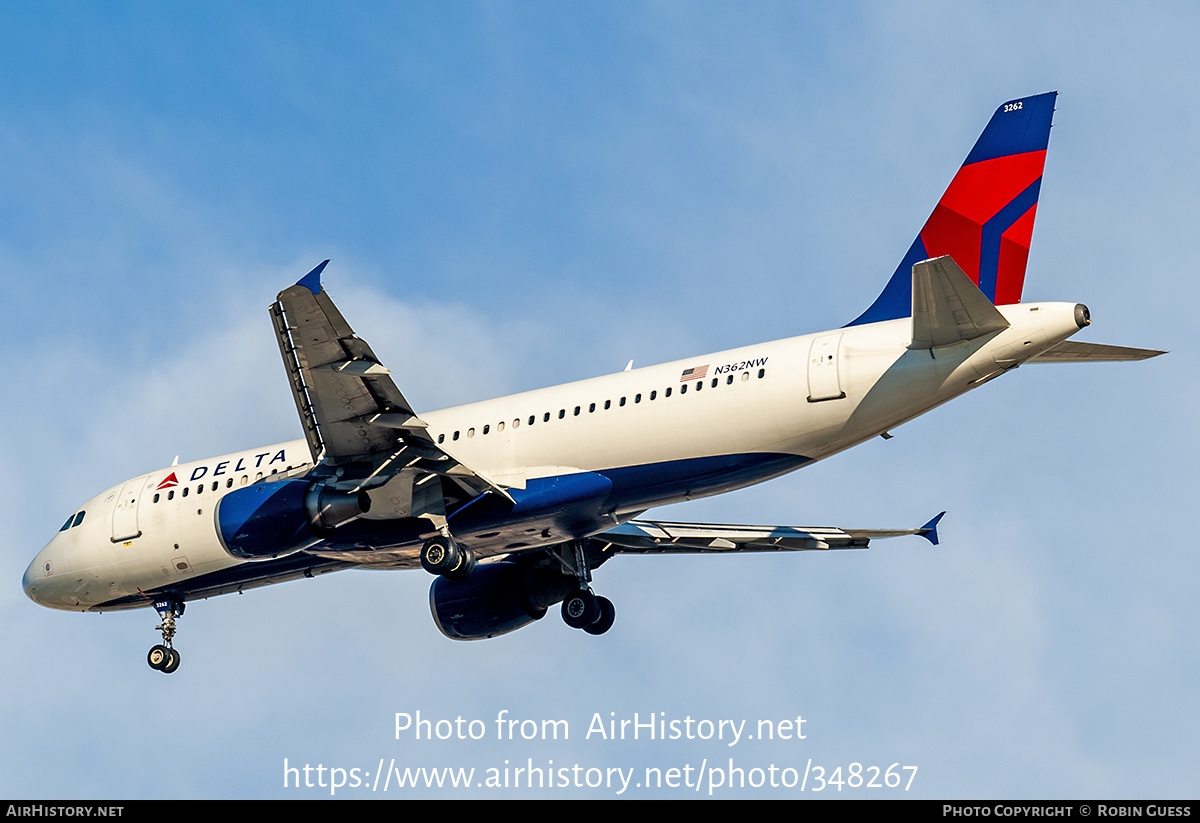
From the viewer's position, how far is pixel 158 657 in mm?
31516

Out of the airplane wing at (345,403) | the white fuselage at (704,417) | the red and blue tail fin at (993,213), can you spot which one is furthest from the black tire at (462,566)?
the red and blue tail fin at (993,213)

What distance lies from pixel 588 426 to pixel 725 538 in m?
7.41

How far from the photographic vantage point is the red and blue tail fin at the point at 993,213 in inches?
1030

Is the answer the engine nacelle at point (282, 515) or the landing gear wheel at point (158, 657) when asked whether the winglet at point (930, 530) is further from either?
the landing gear wheel at point (158, 657)

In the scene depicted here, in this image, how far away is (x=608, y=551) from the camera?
3306cm

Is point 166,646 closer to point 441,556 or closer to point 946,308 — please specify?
point 441,556

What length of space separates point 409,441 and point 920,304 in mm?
9432

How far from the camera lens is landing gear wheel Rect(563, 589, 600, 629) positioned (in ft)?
104

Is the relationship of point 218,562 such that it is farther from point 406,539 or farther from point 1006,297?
point 1006,297

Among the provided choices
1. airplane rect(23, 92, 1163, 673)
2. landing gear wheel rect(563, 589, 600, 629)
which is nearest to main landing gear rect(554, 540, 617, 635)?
landing gear wheel rect(563, 589, 600, 629)

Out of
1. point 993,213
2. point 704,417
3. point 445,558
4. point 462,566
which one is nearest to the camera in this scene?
point 704,417

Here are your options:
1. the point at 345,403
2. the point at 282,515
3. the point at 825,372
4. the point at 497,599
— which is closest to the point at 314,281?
the point at 345,403

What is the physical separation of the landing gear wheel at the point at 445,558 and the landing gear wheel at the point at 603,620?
17.6 ft

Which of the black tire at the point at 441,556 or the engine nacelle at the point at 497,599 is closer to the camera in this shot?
the black tire at the point at 441,556
